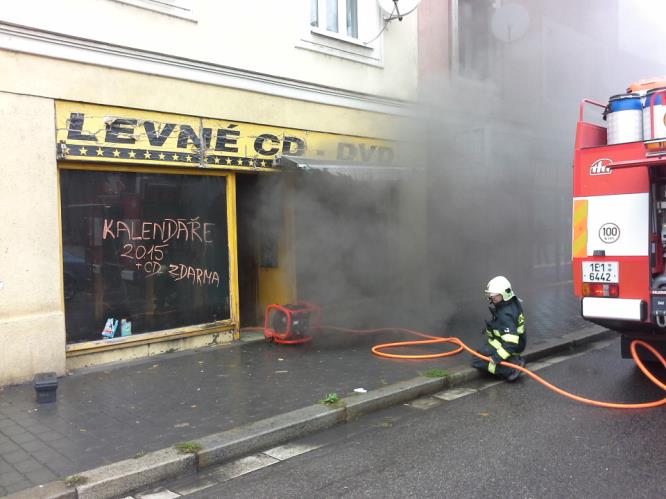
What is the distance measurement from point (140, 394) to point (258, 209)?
10.6 ft

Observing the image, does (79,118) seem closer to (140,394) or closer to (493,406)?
(140,394)

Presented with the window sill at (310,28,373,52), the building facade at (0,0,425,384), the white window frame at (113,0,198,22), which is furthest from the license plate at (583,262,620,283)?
the white window frame at (113,0,198,22)

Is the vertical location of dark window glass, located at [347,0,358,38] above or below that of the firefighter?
above

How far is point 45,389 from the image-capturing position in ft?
14.9

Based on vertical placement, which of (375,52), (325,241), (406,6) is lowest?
(325,241)

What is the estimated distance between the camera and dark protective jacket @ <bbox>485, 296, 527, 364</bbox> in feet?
17.6

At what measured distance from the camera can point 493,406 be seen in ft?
15.7

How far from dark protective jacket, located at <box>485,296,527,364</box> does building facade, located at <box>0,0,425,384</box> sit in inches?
99.1

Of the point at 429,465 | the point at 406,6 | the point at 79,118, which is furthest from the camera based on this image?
the point at 406,6

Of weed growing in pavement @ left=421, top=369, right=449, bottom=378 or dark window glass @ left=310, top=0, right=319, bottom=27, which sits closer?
weed growing in pavement @ left=421, top=369, right=449, bottom=378

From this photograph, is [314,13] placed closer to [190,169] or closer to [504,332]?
[190,169]

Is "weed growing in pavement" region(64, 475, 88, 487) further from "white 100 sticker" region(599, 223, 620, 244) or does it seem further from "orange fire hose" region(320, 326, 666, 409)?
"white 100 sticker" region(599, 223, 620, 244)

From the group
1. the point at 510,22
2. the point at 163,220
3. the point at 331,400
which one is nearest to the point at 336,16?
the point at 510,22

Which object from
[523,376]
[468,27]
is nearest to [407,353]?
[523,376]
